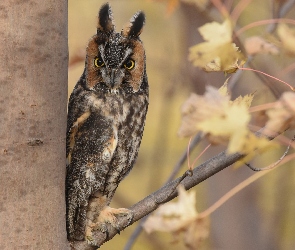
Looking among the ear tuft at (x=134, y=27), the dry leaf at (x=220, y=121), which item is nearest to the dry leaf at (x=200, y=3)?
the ear tuft at (x=134, y=27)

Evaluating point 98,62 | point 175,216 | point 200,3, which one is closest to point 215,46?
point 175,216

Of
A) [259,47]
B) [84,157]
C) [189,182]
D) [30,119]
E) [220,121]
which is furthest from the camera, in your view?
[84,157]

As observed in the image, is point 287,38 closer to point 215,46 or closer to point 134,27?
point 215,46

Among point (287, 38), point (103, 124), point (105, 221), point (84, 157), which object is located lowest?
point (105, 221)

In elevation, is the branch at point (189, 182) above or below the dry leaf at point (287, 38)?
below

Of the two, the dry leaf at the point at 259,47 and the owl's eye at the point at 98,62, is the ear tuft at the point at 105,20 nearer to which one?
the owl's eye at the point at 98,62

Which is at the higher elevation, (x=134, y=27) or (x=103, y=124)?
(x=134, y=27)

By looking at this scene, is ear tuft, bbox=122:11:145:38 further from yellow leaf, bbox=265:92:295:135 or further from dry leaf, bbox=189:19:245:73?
yellow leaf, bbox=265:92:295:135

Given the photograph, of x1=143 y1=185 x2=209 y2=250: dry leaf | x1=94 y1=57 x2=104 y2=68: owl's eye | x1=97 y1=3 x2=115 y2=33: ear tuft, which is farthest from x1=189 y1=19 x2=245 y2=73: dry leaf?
x1=94 y1=57 x2=104 y2=68: owl's eye
